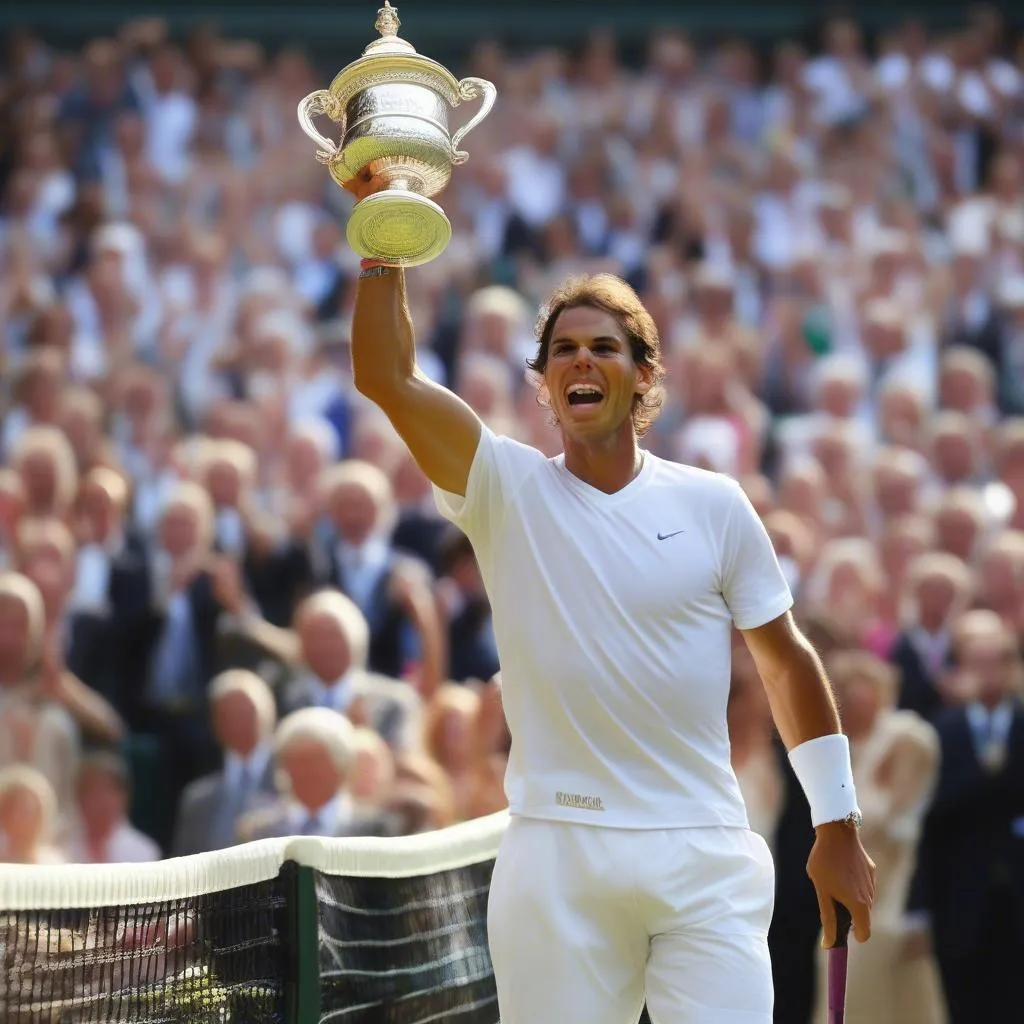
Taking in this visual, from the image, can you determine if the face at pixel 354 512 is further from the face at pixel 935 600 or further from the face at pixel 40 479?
the face at pixel 935 600

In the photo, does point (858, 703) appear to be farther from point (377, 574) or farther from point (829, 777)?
point (829, 777)

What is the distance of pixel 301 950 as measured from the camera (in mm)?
4129

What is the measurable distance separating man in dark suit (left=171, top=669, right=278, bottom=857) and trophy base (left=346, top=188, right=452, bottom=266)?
394 centimetres

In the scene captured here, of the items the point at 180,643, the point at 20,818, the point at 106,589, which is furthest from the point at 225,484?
the point at 20,818

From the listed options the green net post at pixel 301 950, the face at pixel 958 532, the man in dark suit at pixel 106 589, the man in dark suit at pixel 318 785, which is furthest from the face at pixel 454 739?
the green net post at pixel 301 950

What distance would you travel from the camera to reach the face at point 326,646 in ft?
25.7

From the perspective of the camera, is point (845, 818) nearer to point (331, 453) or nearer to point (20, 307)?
point (331, 453)

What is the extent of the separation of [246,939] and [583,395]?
1.39m

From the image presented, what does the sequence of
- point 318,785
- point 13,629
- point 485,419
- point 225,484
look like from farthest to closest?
point 485,419
point 225,484
point 13,629
point 318,785

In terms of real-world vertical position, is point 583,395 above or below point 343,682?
below

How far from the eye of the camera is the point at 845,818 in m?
4.06

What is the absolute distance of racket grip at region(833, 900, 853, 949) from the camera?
13.2 feet

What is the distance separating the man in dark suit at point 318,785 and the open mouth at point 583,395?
3.09 m

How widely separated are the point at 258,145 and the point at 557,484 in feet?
36.3
